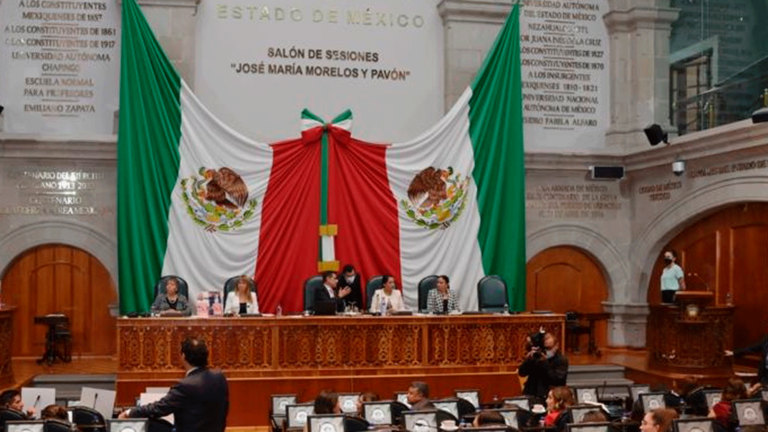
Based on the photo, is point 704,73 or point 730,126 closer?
point 730,126

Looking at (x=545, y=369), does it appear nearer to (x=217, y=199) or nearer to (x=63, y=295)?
(x=217, y=199)

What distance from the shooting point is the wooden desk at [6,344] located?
11234mm

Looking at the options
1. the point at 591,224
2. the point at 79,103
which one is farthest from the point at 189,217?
the point at 591,224

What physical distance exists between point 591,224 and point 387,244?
3.93m

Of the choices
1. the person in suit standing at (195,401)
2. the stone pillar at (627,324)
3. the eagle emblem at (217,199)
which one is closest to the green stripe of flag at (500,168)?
the stone pillar at (627,324)

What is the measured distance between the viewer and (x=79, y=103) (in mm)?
14031

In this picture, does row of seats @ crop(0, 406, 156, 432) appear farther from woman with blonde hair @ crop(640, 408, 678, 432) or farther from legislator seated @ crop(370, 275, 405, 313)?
legislator seated @ crop(370, 275, 405, 313)

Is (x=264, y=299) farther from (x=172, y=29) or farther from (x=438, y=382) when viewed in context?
(x=172, y=29)

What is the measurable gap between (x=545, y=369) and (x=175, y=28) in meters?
8.11

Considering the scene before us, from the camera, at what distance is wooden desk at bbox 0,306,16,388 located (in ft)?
36.9

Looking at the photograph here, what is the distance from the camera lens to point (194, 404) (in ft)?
19.1

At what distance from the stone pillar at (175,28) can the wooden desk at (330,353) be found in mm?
4983

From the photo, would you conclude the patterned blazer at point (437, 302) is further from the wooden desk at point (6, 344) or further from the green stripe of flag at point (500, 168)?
the wooden desk at point (6, 344)

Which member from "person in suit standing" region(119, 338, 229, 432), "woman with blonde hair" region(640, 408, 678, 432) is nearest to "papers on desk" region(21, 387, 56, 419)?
"person in suit standing" region(119, 338, 229, 432)
